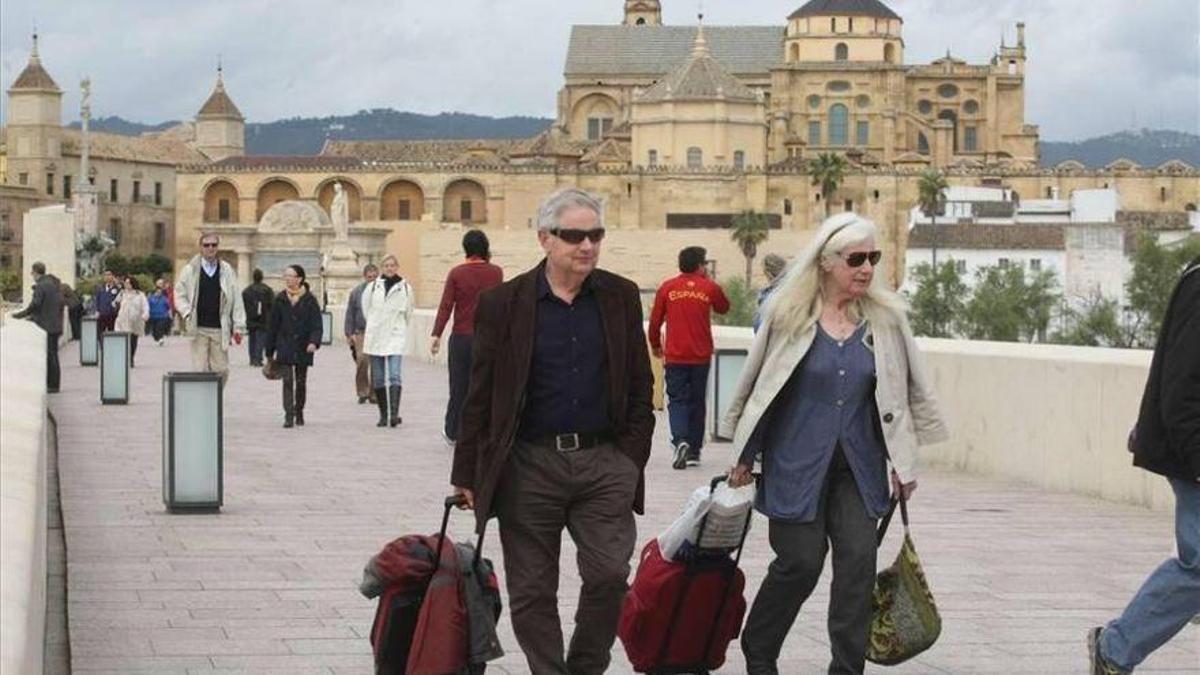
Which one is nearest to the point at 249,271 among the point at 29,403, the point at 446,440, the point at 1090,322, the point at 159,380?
the point at 1090,322

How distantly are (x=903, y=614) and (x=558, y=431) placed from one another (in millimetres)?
1224

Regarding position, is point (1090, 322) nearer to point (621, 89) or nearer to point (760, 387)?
point (621, 89)

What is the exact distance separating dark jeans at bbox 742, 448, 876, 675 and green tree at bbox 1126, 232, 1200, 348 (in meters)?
69.6

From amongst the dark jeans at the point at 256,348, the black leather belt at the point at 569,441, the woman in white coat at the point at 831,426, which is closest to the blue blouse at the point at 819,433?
the woman in white coat at the point at 831,426

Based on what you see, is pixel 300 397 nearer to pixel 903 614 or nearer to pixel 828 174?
pixel 903 614

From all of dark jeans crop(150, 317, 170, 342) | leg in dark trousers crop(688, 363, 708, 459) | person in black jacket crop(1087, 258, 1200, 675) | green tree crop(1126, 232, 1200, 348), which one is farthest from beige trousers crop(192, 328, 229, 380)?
green tree crop(1126, 232, 1200, 348)

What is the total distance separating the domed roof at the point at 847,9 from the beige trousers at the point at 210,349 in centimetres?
10958

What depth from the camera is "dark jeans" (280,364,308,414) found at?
18.1 m

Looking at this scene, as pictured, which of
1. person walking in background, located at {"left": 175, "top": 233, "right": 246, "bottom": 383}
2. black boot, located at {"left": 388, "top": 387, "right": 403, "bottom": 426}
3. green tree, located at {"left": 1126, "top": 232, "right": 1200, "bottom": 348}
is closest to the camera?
person walking in background, located at {"left": 175, "top": 233, "right": 246, "bottom": 383}

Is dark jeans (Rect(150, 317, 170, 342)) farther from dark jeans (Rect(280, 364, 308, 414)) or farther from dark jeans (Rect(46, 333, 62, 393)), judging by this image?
dark jeans (Rect(280, 364, 308, 414))

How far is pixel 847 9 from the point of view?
12369 centimetres

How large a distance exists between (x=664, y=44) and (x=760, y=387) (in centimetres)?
12435

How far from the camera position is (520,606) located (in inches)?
251

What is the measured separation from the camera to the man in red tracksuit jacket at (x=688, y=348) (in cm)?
1450
